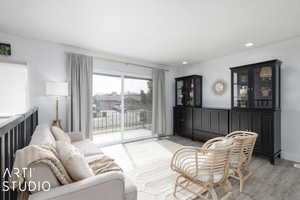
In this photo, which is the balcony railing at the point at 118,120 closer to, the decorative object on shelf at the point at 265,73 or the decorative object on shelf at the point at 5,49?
the decorative object on shelf at the point at 5,49

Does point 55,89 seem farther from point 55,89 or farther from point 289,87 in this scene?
point 289,87

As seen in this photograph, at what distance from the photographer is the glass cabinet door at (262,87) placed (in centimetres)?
304

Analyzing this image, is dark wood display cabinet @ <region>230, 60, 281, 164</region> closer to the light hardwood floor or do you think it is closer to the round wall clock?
the light hardwood floor

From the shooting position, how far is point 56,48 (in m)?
3.28

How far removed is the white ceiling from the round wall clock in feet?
3.30

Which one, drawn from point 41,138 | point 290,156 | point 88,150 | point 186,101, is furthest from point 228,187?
point 186,101

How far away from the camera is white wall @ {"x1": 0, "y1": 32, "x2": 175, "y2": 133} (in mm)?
2910

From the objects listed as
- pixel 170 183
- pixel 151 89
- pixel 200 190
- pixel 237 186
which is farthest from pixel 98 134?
pixel 237 186

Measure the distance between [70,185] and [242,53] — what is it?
4.28 meters

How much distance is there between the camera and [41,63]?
10.3ft

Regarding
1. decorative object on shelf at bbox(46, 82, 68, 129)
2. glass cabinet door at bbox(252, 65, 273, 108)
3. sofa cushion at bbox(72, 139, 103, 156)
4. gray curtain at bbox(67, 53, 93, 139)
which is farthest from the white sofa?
glass cabinet door at bbox(252, 65, 273, 108)

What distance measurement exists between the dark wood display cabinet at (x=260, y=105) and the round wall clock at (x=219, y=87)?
1.96ft

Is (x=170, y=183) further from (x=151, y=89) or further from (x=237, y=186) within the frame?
(x=151, y=89)

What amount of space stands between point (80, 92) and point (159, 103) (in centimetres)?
234
